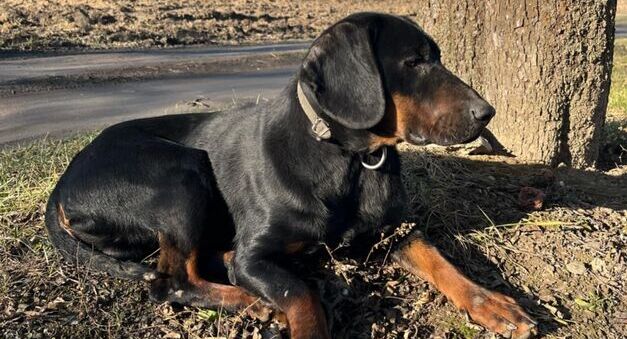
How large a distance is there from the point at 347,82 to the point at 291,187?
66cm

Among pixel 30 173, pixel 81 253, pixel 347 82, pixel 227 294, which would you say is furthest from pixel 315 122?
pixel 30 173

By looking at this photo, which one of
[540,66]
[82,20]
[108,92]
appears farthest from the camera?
[82,20]

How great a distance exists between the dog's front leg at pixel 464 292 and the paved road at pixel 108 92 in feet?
16.9

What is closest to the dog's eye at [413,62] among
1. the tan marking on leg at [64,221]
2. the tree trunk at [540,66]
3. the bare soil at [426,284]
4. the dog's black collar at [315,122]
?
the dog's black collar at [315,122]

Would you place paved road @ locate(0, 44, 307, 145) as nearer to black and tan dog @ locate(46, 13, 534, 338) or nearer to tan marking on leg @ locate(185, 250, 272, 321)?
black and tan dog @ locate(46, 13, 534, 338)

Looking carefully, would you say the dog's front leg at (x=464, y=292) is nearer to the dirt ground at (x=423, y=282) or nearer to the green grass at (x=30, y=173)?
the dirt ground at (x=423, y=282)

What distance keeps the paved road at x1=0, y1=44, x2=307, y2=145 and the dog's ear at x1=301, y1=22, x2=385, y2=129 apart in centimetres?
513

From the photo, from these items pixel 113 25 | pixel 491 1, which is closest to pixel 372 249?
pixel 491 1

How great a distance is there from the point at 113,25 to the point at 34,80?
819 cm

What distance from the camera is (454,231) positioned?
14.0ft

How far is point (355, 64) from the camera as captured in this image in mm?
3463

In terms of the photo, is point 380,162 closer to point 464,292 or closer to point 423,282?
point 423,282

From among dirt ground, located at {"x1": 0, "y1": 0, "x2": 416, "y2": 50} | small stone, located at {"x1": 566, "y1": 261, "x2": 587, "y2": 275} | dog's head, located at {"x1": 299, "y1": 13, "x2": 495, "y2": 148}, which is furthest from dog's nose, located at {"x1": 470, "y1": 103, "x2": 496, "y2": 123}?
dirt ground, located at {"x1": 0, "y1": 0, "x2": 416, "y2": 50}

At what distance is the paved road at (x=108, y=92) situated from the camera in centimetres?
873
